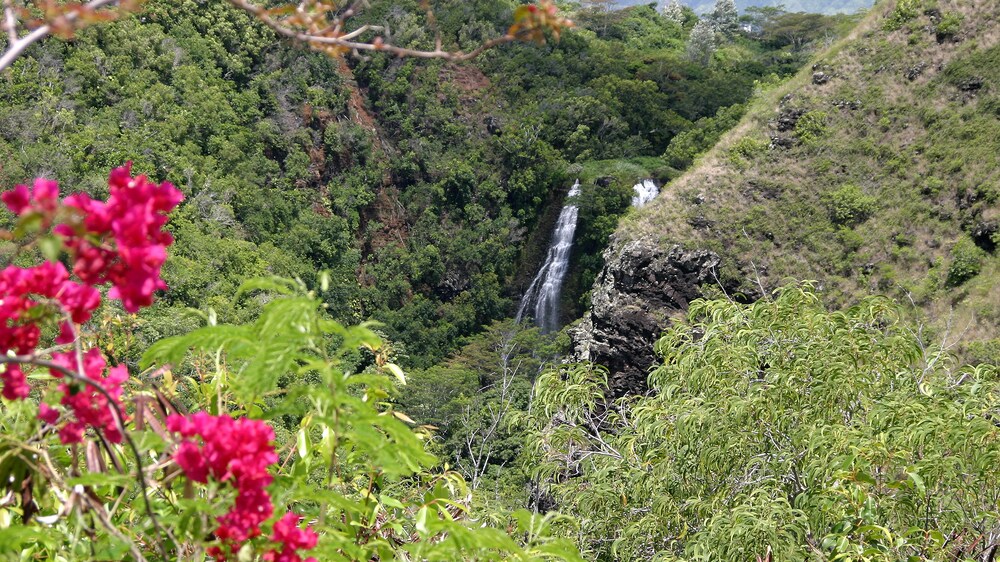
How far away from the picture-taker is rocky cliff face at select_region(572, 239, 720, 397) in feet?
52.0

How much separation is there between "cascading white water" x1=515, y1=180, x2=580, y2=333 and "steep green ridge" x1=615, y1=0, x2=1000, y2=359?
18.6 ft

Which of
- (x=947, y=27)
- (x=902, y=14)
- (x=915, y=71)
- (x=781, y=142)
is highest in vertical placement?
(x=902, y=14)

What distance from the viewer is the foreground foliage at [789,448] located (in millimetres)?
2842

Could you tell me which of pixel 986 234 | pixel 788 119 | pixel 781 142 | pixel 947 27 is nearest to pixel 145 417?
pixel 986 234

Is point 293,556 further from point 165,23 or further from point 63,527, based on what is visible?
point 165,23

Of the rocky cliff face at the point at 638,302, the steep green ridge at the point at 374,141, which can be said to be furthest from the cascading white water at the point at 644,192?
the rocky cliff face at the point at 638,302

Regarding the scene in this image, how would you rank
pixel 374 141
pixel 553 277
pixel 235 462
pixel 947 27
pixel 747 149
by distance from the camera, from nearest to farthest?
pixel 235 462
pixel 947 27
pixel 747 149
pixel 553 277
pixel 374 141

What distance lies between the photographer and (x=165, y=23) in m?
24.2

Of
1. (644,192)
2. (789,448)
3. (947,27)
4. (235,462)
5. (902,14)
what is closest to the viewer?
(235,462)

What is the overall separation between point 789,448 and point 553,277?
63.7 feet

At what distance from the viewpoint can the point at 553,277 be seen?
22.9 metres

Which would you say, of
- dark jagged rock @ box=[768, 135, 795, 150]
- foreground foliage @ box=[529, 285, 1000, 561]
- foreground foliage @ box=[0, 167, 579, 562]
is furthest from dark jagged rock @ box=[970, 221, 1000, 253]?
foreground foliage @ box=[0, 167, 579, 562]

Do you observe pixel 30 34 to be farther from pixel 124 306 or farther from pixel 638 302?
pixel 638 302

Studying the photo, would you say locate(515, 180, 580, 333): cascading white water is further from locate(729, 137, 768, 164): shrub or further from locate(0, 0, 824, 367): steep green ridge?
locate(729, 137, 768, 164): shrub
